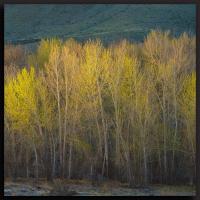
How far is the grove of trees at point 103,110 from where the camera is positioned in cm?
891

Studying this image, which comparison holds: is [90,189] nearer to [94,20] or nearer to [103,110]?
[103,110]

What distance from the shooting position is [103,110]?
8977mm

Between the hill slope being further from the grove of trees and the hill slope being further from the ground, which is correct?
the ground

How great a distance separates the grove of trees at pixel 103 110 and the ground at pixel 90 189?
3.8 inches

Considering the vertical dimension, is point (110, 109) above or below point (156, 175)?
above

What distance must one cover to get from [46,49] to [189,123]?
7.19ft

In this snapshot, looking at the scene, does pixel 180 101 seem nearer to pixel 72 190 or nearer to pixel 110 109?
pixel 110 109

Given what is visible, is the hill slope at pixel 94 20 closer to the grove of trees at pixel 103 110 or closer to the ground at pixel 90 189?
the grove of trees at pixel 103 110

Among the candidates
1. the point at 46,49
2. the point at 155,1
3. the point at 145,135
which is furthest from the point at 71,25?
the point at 145,135

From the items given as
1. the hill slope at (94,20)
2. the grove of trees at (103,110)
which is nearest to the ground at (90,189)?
the grove of trees at (103,110)

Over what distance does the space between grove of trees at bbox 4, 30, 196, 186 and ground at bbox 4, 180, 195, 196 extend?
10cm

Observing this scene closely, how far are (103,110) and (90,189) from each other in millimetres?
1088

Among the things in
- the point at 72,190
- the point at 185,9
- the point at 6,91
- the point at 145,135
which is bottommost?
the point at 72,190

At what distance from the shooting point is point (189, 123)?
8898 mm
